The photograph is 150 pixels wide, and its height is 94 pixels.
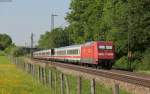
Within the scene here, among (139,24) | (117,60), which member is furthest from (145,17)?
(117,60)

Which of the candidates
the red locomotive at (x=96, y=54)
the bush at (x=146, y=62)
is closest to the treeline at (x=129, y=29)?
the bush at (x=146, y=62)

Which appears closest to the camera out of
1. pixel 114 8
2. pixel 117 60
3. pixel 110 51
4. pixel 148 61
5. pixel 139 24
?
pixel 110 51

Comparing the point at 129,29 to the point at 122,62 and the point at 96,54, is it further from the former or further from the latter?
the point at 96,54

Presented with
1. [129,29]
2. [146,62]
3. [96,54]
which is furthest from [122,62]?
[96,54]

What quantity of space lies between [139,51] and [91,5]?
38.4 metres

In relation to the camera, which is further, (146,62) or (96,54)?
(146,62)

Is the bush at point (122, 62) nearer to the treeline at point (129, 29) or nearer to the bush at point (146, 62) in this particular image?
the treeline at point (129, 29)

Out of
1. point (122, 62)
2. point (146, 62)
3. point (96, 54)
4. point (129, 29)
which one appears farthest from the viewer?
point (122, 62)

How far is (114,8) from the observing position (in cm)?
7488

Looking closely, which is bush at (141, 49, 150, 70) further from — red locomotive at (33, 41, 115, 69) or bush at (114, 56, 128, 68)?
red locomotive at (33, 41, 115, 69)

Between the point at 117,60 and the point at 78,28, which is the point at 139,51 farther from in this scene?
the point at 78,28

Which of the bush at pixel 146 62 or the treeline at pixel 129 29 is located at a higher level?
the treeline at pixel 129 29

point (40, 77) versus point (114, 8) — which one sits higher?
point (114, 8)

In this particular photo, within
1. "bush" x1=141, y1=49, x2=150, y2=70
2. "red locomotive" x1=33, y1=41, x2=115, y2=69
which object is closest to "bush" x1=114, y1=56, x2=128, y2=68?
"bush" x1=141, y1=49, x2=150, y2=70
